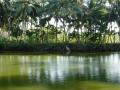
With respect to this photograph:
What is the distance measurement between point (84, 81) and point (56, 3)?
115 feet

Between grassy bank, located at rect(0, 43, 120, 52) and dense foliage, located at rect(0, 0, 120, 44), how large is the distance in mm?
1533

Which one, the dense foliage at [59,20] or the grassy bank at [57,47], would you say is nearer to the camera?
the grassy bank at [57,47]

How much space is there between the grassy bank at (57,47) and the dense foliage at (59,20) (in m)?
1.53

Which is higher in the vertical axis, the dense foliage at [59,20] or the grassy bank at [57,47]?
the dense foliage at [59,20]

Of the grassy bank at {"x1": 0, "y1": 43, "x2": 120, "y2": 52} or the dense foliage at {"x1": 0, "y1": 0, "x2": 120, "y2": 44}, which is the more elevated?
the dense foliage at {"x1": 0, "y1": 0, "x2": 120, "y2": 44}

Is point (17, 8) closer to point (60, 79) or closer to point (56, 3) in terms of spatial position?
point (56, 3)

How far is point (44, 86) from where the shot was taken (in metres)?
15.0

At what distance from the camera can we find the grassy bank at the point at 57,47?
47.4m

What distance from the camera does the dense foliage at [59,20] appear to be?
51062mm

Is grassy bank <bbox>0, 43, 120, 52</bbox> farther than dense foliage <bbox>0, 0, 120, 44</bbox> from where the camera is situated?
No

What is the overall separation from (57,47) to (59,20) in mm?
8037

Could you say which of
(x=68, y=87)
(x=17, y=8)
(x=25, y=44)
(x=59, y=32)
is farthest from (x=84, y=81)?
(x=59, y=32)

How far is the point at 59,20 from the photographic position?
2135 inches

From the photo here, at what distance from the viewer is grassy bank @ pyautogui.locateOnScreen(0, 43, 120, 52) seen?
155 feet
